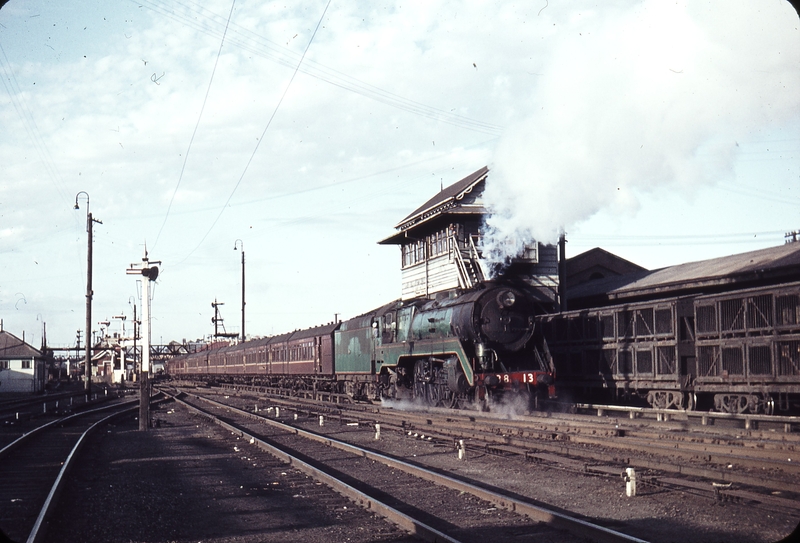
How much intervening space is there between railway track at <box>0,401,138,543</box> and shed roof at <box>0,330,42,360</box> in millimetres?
49921

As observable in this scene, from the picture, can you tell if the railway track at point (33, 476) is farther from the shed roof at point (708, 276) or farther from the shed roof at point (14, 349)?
the shed roof at point (14, 349)

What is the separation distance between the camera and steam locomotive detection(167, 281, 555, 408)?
768 inches


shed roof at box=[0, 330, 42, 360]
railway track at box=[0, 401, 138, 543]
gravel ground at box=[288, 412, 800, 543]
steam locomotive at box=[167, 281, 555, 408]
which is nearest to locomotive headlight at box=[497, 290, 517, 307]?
steam locomotive at box=[167, 281, 555, 408]

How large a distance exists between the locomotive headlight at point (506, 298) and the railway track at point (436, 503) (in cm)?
749

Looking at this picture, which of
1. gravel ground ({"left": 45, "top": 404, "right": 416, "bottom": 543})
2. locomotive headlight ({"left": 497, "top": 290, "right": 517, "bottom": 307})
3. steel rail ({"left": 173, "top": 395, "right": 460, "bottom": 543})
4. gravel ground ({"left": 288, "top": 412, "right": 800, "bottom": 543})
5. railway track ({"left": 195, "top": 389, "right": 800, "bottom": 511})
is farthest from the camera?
locomotive headlight ({"left": 497, "top": 290, "right": 517, "bottom": 307})

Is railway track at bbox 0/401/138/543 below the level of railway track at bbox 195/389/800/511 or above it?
below

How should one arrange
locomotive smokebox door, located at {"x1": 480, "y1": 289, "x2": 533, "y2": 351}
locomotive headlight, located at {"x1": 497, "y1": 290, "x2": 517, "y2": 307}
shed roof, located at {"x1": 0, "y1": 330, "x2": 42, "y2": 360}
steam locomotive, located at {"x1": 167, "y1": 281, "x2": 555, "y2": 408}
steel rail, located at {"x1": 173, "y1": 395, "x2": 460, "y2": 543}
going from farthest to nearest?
shed roof, located at {"x1": 0, "y1": 330, "x2": 42, "y2": 360} < locomotive headlight, located at {"x1": 497, "y1": 290, "x2": 517, "y2": 307} < locomotive smokebox door, located at {"x1": 480, "y1": 289, "x2": 533, "y2": 351} < steam locomotive, located at {"x1": 167, "y1": 281, "x2": 555, "y2": 408} < steel rail, located at {"x1": 173, "y1": 395, "x2": 460, "y2": 543}

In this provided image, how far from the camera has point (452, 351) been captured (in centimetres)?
1995

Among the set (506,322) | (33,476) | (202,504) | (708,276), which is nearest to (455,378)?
(506,322)

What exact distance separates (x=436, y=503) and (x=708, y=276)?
50.0ft

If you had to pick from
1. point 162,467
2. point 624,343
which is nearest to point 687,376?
point 624,343

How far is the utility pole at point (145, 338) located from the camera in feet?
64.8

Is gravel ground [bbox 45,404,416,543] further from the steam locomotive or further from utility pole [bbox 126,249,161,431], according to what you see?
the steam locomotive

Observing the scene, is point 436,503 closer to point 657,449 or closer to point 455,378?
point 657,449
